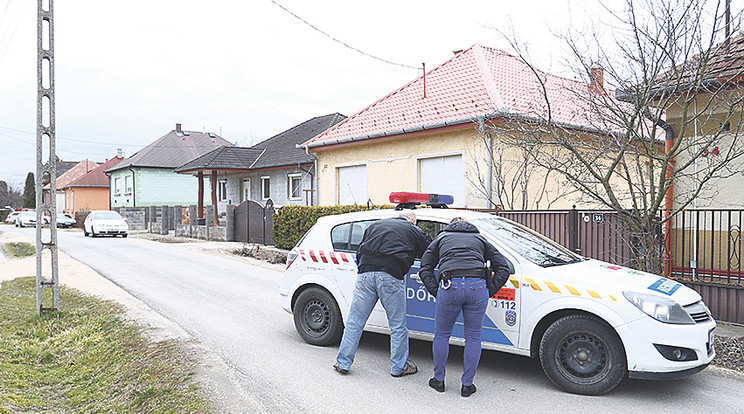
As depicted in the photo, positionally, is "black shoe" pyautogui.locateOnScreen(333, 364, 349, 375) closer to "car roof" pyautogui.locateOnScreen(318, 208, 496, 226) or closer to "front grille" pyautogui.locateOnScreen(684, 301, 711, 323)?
"car roof" pyautogui.locateOnScreen(318, 208, 496, 226)

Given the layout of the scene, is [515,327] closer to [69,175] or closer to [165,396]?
[165,396]

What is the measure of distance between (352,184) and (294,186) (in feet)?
28.8

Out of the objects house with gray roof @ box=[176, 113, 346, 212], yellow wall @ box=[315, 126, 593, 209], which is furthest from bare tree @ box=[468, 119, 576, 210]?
house with gray roof @ box=[176, 113, 346, 212]

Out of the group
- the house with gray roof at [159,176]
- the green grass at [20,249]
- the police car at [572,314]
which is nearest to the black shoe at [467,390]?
the police car at [572,314]

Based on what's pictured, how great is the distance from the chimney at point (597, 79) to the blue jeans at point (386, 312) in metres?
4.19

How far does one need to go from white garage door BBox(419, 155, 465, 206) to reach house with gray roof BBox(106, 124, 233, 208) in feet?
86.7

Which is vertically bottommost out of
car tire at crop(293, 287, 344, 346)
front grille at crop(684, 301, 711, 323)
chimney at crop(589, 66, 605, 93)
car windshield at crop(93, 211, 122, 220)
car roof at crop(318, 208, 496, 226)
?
car tire at crop(293, 287, 344, 346)

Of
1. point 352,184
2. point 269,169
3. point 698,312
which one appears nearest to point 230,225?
point 269,169

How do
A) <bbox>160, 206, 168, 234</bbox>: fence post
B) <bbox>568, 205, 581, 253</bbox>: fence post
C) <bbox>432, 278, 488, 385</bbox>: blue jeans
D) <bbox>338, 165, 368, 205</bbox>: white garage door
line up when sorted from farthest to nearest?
1. <bbox>160, 206, 168, 234</bbox>: fence post
2. <bbox>338, 165, 368, 205</bbox>: white garage door
3. <bbox>568, 205, 581, 253</bbox>: fence post
4. <bbox>432, 278, 488, 385</bbox>: blue jeans

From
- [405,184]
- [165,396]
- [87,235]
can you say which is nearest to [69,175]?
[87,235]

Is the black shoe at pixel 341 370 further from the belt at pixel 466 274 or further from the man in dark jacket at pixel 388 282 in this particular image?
the belt at pixel 466 274

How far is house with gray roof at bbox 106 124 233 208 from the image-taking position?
4025 centimetres

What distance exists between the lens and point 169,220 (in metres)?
31.7

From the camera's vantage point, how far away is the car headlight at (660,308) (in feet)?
15.8
